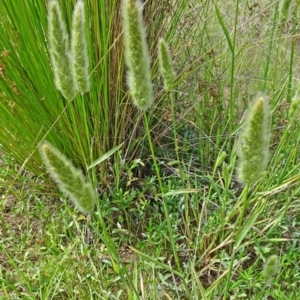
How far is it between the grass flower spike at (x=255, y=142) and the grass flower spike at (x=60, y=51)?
34 centimetres

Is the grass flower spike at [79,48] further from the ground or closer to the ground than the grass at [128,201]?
further from the ground

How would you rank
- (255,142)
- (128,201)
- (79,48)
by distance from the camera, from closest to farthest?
(255,142) < (79,48) < (128,201)

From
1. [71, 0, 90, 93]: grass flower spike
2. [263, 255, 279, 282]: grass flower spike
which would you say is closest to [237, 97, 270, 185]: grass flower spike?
[263, 255, 279, 282]: grass flower spike

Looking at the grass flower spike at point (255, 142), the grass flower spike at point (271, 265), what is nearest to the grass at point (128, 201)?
the grass flower spike at point (271, 265)

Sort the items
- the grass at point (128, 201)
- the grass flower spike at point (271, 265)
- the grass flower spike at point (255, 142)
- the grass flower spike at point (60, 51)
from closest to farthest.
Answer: the grass flower spike at point (255, 142) < the grass flower spike at point (60, 51) < the grass flower spike at point (271, 265) < the grass at point (128, 201)

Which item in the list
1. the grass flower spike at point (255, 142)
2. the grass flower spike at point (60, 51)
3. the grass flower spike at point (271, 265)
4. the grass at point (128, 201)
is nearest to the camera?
the grass flower spike at point (255, 142)

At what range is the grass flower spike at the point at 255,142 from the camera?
640mm

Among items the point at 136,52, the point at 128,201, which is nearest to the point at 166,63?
the point at 136,52

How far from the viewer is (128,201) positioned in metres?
1.44

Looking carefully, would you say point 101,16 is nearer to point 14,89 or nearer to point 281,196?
point 14,89

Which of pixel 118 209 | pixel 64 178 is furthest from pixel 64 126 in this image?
pixel 64 178

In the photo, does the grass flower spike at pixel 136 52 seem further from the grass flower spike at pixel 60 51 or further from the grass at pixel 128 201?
the grass at pixel 128 201

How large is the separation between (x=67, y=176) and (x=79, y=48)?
26 cm

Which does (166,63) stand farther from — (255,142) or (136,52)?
(255,142)
